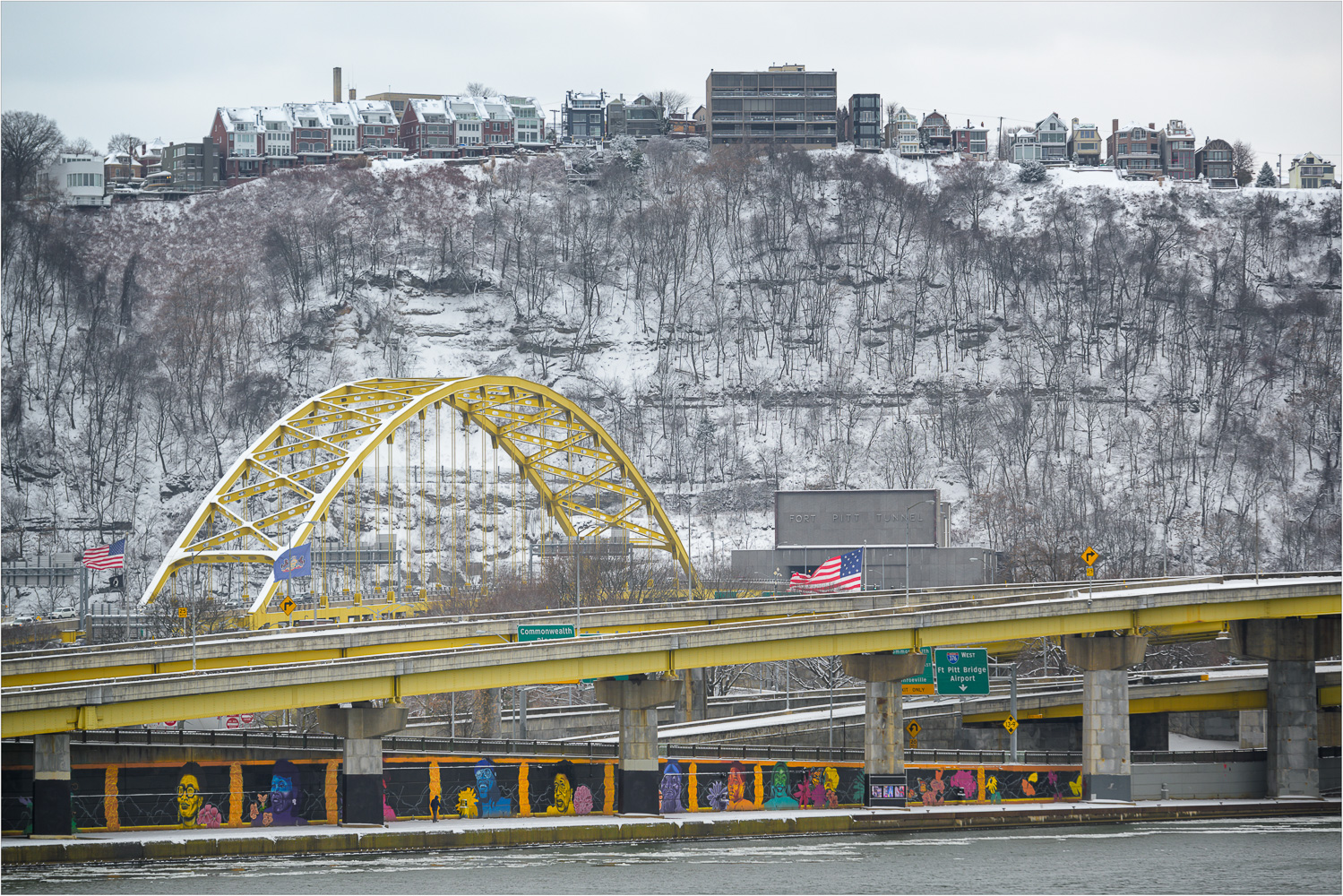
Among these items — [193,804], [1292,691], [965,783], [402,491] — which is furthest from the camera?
[402,491]

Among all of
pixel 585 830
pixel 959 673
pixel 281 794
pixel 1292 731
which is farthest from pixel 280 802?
pixel 1292 731

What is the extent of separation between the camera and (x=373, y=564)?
5349 inches

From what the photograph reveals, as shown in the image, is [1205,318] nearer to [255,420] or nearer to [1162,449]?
[1162,449]

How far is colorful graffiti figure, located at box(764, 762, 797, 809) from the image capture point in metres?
62.9

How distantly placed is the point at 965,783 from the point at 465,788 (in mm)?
20038

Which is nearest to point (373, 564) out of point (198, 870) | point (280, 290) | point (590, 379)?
point (590, 379)

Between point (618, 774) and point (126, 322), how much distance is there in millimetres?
140409

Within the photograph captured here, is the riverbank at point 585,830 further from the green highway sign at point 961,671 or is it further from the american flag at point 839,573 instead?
the american flag at point 839,573

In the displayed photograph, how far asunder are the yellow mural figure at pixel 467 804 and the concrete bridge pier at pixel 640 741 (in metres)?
4.83

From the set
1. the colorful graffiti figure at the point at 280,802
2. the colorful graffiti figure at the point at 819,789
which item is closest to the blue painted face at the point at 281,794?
the colorful graffiti figure at the point at 280,802

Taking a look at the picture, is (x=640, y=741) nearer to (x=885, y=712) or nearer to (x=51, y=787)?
(x=885, y=712)

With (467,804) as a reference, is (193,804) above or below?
above

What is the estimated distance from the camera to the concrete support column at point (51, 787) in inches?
1844

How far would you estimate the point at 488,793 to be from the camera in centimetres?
5731
